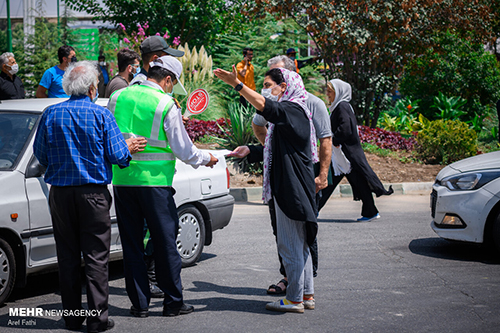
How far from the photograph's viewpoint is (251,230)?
777cm

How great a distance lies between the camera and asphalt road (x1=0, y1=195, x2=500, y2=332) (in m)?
4.24

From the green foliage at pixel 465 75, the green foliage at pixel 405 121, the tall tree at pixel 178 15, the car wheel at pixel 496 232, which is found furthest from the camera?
the tall tree at pixel 178 15

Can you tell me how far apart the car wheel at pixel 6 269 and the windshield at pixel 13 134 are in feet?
2.05

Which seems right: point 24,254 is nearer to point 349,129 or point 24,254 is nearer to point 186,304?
point 186,304

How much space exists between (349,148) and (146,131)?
4.38 m

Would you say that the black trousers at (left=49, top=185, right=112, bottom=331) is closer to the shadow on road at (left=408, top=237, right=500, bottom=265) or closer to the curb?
the shadow on road at (left=408, top=237, right=500, bottom=265)

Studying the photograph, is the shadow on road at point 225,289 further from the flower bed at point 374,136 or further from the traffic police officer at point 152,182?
the flower bed at point 374,136

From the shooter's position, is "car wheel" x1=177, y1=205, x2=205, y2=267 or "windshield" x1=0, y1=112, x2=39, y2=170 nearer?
"windshield" x1=0, y1=112, x2=39, y2=170

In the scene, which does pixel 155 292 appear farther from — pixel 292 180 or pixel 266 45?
pixel 266 45

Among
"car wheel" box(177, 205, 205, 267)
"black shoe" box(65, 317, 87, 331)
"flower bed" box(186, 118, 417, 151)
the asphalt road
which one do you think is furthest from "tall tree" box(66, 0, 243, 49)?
"black shoe" box(65, 317, 87, 331)

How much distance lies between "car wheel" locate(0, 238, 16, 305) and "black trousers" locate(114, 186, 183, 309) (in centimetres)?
85

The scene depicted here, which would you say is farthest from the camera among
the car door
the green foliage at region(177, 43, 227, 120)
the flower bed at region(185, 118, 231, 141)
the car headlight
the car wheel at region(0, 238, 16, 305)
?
the green foliage at region(177, 43, 227, 120)

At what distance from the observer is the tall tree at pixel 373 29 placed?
15.0 meters

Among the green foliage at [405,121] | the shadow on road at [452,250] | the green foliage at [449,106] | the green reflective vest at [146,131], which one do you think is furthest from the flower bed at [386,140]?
the green reflective vest at [146,131]
